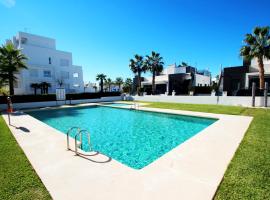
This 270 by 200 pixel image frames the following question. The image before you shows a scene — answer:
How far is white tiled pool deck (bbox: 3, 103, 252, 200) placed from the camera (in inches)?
125

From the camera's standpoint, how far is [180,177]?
3.79 meters

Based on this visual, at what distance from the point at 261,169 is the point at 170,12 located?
53.4 feet

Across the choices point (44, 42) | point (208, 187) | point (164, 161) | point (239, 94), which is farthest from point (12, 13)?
point (239, 94)

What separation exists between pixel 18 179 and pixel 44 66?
104 ft

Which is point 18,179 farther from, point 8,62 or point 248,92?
point 248,92

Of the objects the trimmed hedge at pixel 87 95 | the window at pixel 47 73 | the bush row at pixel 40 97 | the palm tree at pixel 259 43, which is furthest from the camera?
the window at pixel 47 73

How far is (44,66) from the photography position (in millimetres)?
30359

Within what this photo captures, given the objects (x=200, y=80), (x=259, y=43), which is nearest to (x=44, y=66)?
(x=200, y=80)

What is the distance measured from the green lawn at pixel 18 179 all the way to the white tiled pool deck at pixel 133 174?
18 cm

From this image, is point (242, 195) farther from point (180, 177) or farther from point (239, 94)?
point (239, 94)

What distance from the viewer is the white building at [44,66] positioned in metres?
28.3

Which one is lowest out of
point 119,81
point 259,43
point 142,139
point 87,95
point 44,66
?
point 142,139

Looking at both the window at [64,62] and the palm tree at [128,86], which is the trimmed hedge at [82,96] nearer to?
the window at [64,62]

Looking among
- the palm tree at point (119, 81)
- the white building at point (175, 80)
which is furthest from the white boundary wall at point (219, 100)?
the palm tree at point (119, 81)
